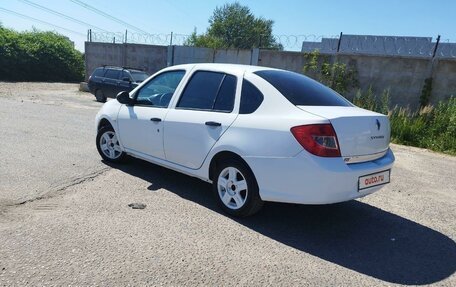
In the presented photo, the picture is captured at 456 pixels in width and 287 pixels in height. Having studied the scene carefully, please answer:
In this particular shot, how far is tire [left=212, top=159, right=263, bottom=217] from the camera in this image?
13.0 feet

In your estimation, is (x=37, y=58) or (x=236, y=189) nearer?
(x=236, y=189)

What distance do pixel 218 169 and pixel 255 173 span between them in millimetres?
581

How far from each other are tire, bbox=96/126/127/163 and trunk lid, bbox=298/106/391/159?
311 centimetres

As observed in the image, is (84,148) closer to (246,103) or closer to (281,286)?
(246,103)

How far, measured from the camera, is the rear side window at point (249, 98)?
A: 408 centimetres

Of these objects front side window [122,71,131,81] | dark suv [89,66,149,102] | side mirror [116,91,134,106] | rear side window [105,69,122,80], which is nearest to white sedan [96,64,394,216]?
side mirror [116,91,134,106]

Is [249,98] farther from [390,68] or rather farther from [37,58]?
[37,58]

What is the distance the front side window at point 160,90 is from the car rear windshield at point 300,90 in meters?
1.21

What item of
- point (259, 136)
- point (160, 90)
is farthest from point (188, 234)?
point (160, 90)

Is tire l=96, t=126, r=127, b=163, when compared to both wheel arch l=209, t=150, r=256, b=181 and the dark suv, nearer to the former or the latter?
wheel arch l=209, t=150, r=256, b=181

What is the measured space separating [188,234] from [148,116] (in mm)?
1932

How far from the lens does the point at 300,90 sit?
435cm

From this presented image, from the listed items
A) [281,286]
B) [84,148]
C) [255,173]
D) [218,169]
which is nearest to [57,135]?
[84,148]

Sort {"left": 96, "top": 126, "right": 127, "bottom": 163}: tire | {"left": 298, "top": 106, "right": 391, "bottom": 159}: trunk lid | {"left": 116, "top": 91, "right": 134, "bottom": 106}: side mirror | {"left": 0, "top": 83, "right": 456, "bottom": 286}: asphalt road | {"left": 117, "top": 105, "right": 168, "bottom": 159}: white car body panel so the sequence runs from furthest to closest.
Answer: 1. {"left": 96, "top": 126, "right": 127, "bottom": 163}: tire
2. {"left": 116, "top": 91, "right": 134, "bottom": 106}: side mirror
3. {"left": 117, "top": 105, "right": 168, "bottom": 159}: white car body panel
4. {"left": 298, "top": 106, "right": 391, "bottom": 159}: trunk lid
5. {"left": 0, "top": 83, "right": 456, "bottom": 286}: asphalt road
